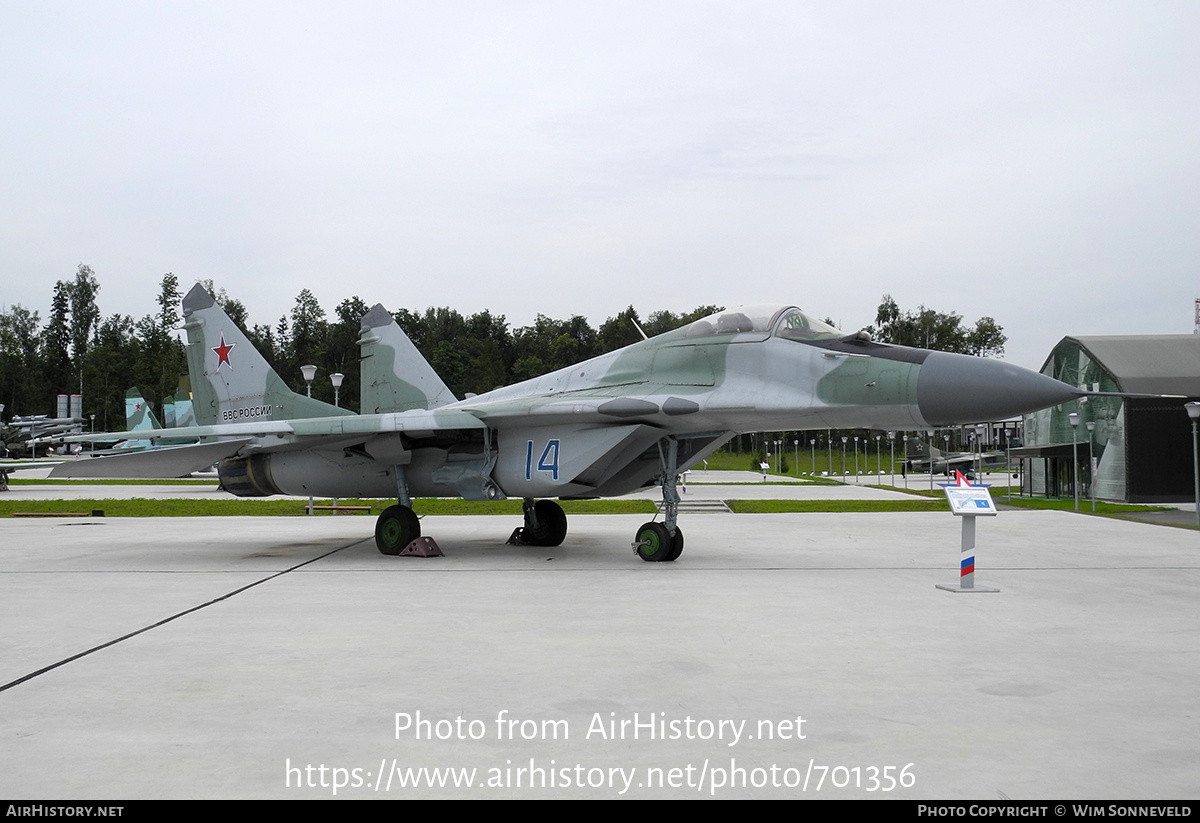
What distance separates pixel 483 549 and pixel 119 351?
98367mm

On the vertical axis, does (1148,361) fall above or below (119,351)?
below

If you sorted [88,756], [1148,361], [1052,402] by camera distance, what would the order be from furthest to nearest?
[1148,361] < [1052,402] < [88,756]

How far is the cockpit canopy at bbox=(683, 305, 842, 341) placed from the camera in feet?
34.7

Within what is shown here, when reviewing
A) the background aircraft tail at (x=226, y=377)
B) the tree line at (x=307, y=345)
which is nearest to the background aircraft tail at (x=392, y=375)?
the background aircraft tail at (x=226, y=377)

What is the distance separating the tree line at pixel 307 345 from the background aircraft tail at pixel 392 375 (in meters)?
65.0

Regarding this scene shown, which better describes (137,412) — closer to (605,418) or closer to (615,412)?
(605,418)

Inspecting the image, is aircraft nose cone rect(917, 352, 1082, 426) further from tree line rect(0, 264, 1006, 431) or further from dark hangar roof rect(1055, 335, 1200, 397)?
tree line rect(0, 264, 1006, 431)

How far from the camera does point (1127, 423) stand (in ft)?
86.3

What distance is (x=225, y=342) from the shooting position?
549 inches

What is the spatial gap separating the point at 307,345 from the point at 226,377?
90.2 metres

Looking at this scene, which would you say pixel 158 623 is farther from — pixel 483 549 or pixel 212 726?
pixel 483 549

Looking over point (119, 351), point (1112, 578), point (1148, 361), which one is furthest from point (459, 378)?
point (1112, 578)

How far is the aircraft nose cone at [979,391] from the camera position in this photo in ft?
29.8

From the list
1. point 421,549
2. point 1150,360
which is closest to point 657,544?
point 421,549
